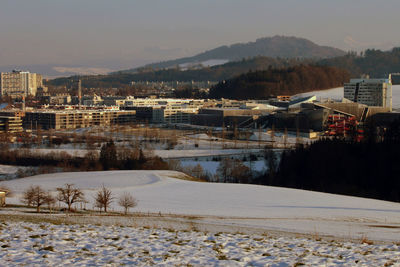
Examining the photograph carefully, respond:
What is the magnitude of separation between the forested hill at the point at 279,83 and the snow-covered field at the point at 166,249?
64037 millimetres

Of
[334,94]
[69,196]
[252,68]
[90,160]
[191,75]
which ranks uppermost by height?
[252,68]

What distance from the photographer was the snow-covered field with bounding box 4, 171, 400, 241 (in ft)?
29.7

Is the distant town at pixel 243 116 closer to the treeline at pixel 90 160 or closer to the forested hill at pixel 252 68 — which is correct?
the treeline at pixel 90 160

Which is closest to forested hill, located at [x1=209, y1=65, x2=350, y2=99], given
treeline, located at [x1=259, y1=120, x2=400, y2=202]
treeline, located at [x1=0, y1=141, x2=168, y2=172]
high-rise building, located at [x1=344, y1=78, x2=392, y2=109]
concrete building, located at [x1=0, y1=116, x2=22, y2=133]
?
high-rise building, located at [x1=344, y1=78, x2=392, y2=109]

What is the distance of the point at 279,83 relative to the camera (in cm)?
7231

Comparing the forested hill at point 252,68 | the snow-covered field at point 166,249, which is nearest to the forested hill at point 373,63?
the forested hill at point 252,68

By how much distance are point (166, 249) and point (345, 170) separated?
1479cm

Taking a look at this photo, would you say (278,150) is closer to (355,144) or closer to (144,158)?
(355,144)

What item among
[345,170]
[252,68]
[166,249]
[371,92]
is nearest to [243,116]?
[371,92]

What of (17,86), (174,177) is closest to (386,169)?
(174,177)

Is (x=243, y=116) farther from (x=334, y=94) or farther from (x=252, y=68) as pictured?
(x=252, y=68)

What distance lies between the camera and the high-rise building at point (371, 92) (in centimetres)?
5519

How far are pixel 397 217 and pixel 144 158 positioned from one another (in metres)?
13.6

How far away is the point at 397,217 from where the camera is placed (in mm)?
10750
